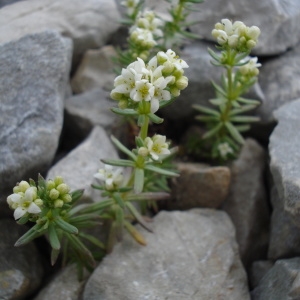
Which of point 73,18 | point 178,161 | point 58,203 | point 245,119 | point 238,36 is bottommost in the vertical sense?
point 178,161

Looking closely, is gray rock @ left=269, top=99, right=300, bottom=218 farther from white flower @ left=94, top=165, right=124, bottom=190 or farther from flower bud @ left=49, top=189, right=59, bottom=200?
flower bud @ left=49, top=189, right=59, bottom=200

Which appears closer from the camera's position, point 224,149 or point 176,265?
point 176,265

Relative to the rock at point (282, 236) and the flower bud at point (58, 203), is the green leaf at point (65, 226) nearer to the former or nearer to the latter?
the flower bud at point (58, 203)

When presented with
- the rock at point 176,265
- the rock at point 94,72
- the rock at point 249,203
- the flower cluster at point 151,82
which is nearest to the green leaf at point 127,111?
the flower cluster at point 151,82

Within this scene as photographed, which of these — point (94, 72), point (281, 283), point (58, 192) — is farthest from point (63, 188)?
point (94, 72)

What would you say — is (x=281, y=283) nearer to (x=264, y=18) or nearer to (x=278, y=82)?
(x=278, y=82)

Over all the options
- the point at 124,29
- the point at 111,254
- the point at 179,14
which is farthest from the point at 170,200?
the point at 124,29

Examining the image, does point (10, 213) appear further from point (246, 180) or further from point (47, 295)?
point (246, 180)
